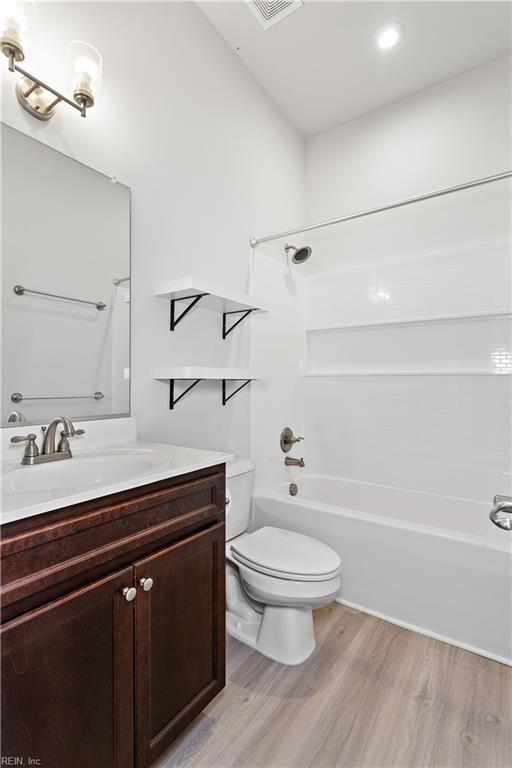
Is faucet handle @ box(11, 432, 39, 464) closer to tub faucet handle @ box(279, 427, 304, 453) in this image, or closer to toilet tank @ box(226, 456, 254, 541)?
toilet tank @ box(226, 456, 254, 541)

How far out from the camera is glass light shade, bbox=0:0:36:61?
1.03 metres

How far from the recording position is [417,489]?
2285 millimetres

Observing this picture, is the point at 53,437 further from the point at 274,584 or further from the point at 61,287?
the point at 274,584

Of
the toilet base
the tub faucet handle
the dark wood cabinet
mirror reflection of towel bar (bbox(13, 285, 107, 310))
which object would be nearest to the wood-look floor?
the toilet base

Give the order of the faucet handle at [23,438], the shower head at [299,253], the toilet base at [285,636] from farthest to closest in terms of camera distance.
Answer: the shower head at [299,253] → the toilet base at [285,636] → the faucet handle at [23,438]

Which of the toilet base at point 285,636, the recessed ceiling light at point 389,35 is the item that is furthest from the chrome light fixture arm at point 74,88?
the toilet base at point 285,636

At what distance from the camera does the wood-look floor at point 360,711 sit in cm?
112

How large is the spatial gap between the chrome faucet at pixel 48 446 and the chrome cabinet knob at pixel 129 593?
449mm

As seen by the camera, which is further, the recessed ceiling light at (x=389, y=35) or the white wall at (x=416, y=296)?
the white wall at (x=416, y=296)

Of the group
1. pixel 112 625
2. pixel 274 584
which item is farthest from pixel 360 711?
pixel 112 625

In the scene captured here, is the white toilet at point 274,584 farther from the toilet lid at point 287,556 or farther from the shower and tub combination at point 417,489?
the shower and tub combination at point 417,489

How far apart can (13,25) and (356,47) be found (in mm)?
1869

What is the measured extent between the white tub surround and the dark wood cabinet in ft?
0.11

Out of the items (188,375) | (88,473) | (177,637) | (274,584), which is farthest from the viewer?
(188,375)
